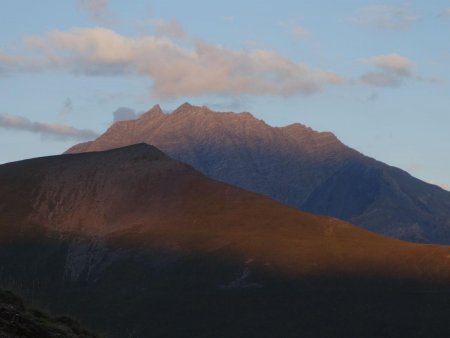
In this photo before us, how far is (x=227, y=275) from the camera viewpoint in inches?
6580

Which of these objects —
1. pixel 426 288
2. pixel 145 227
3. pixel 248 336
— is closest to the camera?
pixel 248 336

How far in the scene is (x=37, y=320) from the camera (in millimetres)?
21891

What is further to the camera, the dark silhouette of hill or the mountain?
the mountain

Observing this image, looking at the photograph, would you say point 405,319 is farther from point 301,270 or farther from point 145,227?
point 145,227

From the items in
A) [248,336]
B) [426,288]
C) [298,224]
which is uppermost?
[298,224]

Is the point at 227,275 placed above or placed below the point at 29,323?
above

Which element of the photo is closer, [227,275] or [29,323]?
[29,323]

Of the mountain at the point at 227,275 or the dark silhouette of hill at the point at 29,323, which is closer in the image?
the dark silhouette of hill at the point at 29,323

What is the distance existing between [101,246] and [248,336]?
186 feet

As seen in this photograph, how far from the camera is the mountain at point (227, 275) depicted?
14262cm

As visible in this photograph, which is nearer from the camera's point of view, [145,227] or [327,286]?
[327,286]

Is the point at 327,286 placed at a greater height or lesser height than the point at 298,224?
lesser

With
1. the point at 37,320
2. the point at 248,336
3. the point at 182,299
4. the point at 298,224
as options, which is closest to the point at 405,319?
the point at 248,336

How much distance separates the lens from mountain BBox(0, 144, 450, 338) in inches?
5615
